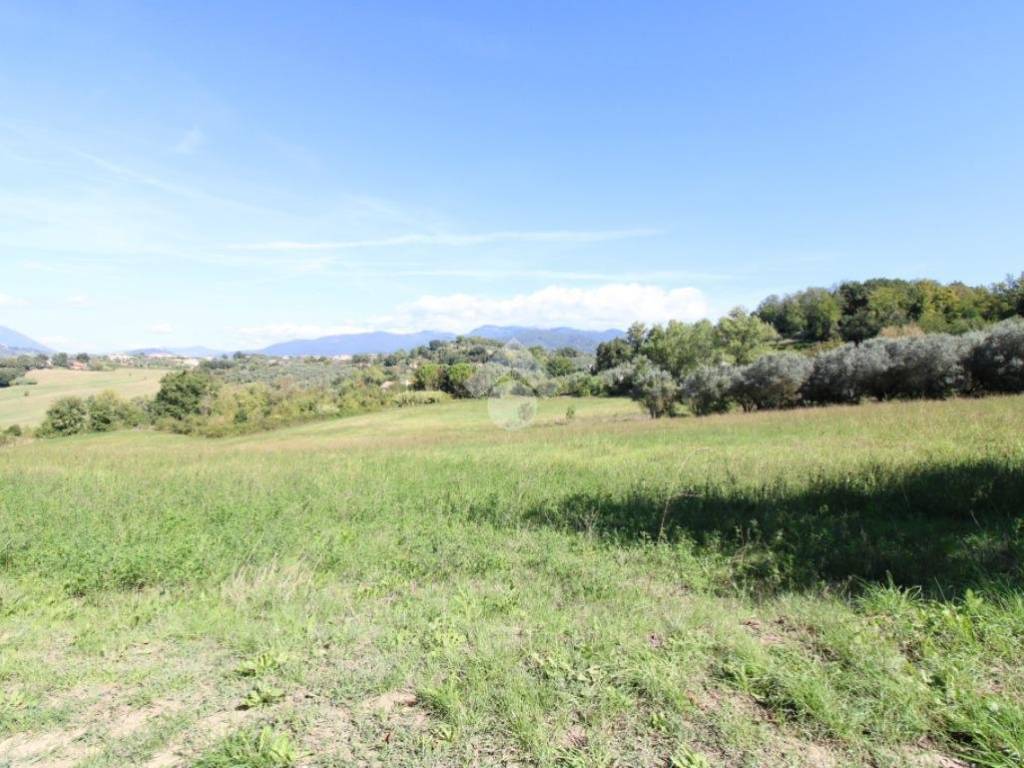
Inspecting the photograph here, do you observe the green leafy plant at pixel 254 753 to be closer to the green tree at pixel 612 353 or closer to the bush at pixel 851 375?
the bush at pixel 851 375

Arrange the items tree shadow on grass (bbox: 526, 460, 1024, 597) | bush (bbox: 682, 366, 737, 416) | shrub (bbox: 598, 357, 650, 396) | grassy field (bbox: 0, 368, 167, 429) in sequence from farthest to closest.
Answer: grassy field (bbox: 0, 368, 167, 429) → shrub (bbox: 598, 357, 650, 396) → bush (bbox: 682, 366, 737, 416) → tree shadow on grass (bbox: 526, 460, 1024, 597)

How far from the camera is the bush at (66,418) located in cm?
6550

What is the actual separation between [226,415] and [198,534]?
2928 inches

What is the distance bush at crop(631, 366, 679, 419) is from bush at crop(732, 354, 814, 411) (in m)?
4.85

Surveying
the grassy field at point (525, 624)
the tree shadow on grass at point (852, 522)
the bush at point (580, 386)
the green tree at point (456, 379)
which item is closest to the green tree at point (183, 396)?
the green tree at point (456, 379)

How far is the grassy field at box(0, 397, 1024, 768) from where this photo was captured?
273 cm

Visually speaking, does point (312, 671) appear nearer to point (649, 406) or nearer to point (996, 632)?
point (996, 632)

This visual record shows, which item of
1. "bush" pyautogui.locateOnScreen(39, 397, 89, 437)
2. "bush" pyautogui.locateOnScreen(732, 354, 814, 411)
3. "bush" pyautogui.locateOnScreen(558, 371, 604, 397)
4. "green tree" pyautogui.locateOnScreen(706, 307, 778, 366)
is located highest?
"green tree" pyautogui.locateOnScreen(706, 307, 778, 366)

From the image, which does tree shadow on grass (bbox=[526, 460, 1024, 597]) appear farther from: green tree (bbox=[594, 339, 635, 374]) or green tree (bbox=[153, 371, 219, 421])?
green tree (bbox=[153, 371, 219, 421])

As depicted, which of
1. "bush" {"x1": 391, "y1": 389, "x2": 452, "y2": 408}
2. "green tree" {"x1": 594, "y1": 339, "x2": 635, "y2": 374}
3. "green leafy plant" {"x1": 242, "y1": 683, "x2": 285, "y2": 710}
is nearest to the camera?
"green leafy plant" {"x1": 242, "y1": 683, "x2": 285, "y2": 710}

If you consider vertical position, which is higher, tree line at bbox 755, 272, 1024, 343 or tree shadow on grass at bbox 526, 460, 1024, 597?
tree line at bbox 755, 272, 1024, 343

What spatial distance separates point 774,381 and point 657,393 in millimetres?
7879

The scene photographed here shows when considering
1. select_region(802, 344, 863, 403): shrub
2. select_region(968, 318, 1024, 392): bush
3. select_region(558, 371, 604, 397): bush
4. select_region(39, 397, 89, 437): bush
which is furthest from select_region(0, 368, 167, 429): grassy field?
select_region(968, 318, 1024, 392): bush

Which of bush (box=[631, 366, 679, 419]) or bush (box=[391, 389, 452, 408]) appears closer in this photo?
bush (box=[631, 366, 679, 419])
